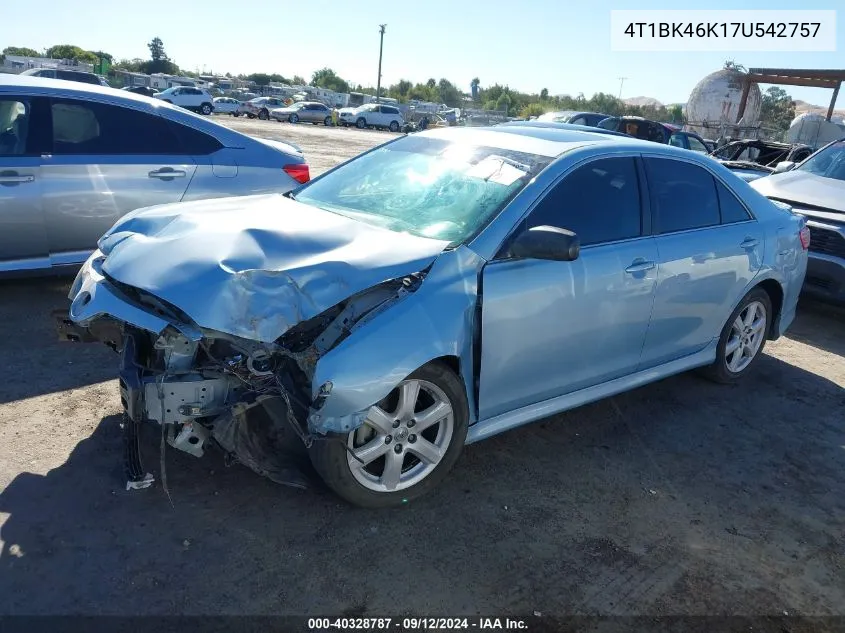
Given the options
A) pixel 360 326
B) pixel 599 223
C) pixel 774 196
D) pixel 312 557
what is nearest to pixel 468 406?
pixel 360 326

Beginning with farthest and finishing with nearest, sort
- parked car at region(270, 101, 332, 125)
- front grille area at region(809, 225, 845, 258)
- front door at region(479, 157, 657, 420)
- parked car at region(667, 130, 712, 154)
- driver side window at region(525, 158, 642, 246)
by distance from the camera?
1. parked car at region(270, 101, 332, 125)
2. parked car at region(667, 130, 712, 154)
3. front grille area at region(809, 225, 845, 258)
4. driver side window at region(525, 158, 642, 246)
5. front door at region(479, 157, 657, 420)

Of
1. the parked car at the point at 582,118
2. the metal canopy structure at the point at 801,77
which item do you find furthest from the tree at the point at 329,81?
the parked car at the point at 582,118

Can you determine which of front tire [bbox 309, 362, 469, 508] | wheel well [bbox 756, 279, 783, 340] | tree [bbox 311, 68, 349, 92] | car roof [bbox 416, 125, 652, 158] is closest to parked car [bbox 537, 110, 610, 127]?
wheel well [bbox 756, 279, 783, 340]


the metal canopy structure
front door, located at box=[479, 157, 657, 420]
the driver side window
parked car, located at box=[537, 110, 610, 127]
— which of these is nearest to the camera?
front door, located at box=[479, 157, 657, 420]

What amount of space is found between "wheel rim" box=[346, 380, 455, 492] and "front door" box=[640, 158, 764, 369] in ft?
5.35

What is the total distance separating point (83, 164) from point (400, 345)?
373 cm

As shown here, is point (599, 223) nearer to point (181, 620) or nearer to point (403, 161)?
point (403, 161)

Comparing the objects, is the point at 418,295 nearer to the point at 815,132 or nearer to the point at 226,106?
the point at 815,132

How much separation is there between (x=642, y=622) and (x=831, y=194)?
250 inches

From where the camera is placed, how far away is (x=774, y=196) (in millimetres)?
7648

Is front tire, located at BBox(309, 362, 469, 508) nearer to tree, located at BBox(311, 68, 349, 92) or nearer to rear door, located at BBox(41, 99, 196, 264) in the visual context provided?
rear door, located at BBox(41, 99, 196, 264)

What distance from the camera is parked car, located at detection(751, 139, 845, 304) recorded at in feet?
22.2

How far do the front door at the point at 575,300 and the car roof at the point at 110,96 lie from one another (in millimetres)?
3505

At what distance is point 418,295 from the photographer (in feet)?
9.96
